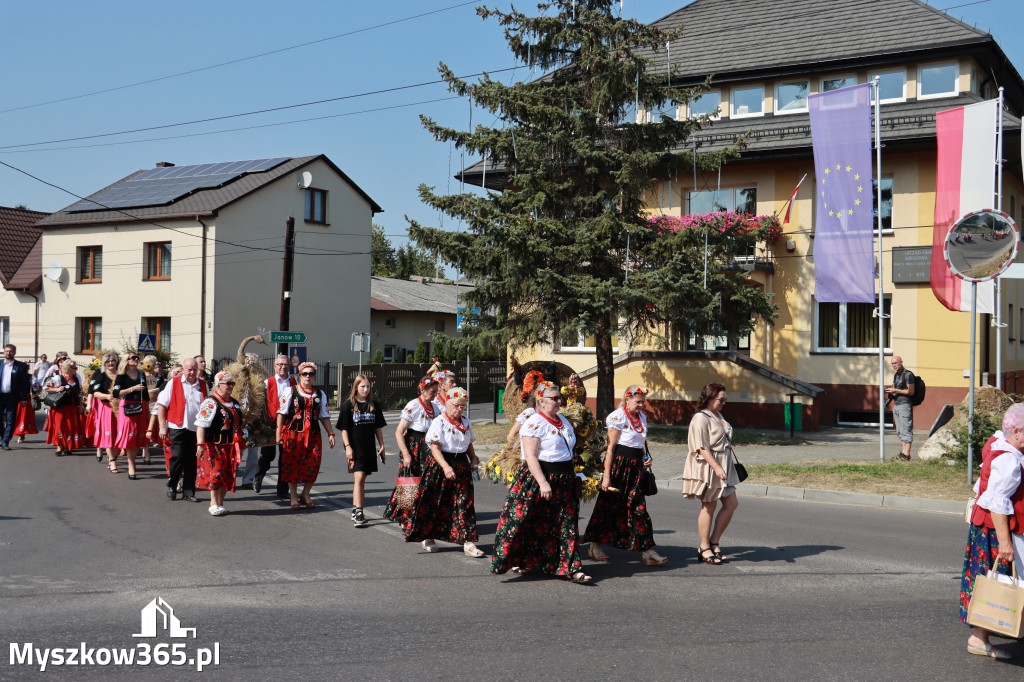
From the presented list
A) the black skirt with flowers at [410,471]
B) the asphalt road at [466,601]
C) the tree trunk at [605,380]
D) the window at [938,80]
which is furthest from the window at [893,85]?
the black skirt with flowers at [410,471]

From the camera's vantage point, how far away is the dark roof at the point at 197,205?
3453 cm

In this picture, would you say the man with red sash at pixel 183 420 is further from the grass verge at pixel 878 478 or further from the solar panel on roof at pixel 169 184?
the solar panel on roof at pixel 169 184

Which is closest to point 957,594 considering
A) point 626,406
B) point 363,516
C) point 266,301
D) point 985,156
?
point 626,406

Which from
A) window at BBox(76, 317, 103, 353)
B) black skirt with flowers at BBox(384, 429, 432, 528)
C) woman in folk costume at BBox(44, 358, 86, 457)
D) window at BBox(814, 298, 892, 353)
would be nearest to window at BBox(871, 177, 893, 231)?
window at BBox(814, 298, 892, 353)

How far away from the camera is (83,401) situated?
Answer: 17.1 m

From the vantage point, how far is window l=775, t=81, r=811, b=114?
2366 cm

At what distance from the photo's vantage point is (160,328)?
115 feet

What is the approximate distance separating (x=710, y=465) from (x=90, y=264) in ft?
116

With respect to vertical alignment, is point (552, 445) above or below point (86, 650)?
above

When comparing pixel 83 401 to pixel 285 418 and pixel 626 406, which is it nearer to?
pixel 285 418

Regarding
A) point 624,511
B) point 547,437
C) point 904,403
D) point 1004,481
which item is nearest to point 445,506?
point 547,437

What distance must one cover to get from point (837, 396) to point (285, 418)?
15864 millimetres

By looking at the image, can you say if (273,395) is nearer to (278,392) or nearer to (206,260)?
(278,392)

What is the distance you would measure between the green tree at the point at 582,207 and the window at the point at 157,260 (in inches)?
772
